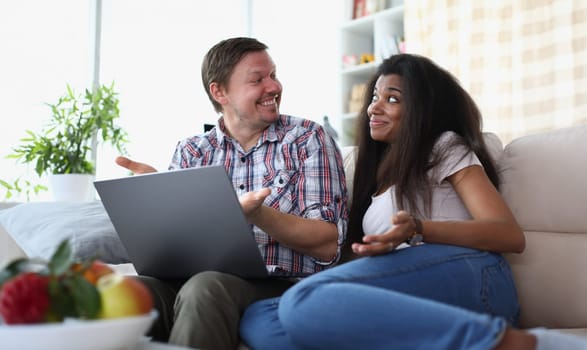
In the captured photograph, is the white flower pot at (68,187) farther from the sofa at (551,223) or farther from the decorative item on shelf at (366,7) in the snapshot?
the decorative item on shelf at (366,7)

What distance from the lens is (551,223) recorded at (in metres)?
1.42

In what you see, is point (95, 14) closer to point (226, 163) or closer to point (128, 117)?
point (128, 117)

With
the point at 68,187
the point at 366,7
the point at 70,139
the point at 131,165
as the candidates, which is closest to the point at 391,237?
the point at 131,165

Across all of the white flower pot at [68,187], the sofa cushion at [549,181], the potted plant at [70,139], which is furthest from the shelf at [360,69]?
the sofa cushion at [549,181]

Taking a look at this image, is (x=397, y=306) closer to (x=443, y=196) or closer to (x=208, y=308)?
(x=208, y=308)

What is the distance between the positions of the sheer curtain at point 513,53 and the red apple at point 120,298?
8.76 feet

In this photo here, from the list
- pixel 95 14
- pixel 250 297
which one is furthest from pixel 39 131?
pixel 250 297

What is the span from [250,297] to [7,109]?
1.89 meters

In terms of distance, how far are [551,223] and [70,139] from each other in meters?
1.87

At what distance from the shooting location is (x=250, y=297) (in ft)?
4.15

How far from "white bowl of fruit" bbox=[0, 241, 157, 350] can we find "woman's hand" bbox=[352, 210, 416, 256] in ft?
1.62

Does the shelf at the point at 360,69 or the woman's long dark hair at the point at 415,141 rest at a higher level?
the shelf at the point at 360,69

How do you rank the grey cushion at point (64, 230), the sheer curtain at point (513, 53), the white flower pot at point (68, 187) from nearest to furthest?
the grey cushion at point (64, 230), the white flower pot at point (68, 187), the sheer curtain at point (513, 53)

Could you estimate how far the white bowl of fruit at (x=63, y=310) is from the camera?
0.66 m
